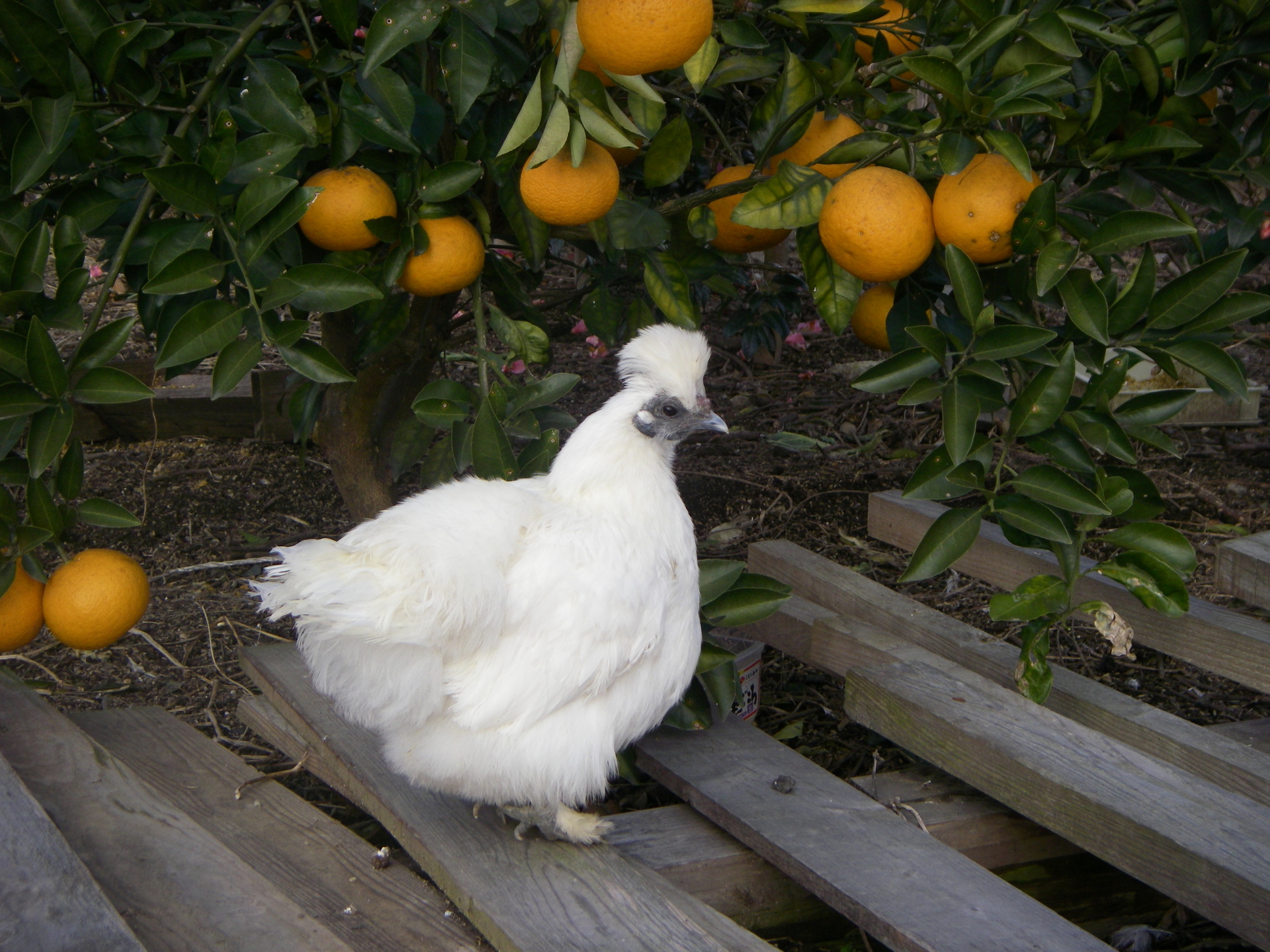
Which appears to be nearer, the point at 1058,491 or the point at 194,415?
the point at 1058,491

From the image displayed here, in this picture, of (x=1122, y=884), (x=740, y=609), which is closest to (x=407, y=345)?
(x=740, y=609)

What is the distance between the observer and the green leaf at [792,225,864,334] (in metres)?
2.11

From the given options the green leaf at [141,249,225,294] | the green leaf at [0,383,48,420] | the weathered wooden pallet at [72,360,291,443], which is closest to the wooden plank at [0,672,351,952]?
the green leaf at [0,383,48,420]

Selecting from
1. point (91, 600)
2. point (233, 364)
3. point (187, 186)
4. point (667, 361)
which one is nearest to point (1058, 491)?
point (667, 361)

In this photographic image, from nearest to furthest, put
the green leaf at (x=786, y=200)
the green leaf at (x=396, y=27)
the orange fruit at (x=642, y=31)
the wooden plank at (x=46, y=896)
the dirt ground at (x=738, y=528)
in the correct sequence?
the wooden plank at (x=46, y=896)
the orange fruit at (x=642, y=31)
the green leaf at (x=396, y=27)
the green leaf at (x=786, y=200)
the dirt ground at (x=738, y=528)

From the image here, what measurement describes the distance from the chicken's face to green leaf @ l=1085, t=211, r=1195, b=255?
745 millimetres

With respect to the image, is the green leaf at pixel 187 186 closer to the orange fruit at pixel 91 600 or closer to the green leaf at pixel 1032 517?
the orange fruit at pixel 91 600

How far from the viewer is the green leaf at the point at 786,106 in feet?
6.63

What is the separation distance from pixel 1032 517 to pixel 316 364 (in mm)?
1323

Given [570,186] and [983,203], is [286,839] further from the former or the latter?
[983,203]

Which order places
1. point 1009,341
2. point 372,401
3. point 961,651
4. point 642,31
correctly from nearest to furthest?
point 642,31 → point 1009,341 → point 961,651 → point 372,401

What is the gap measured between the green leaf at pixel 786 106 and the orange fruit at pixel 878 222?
23 cm

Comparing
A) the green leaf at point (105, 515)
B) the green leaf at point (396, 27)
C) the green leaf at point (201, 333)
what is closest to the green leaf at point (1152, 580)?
the green leaf at point (396, 27)

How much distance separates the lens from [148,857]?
68.2 inches
